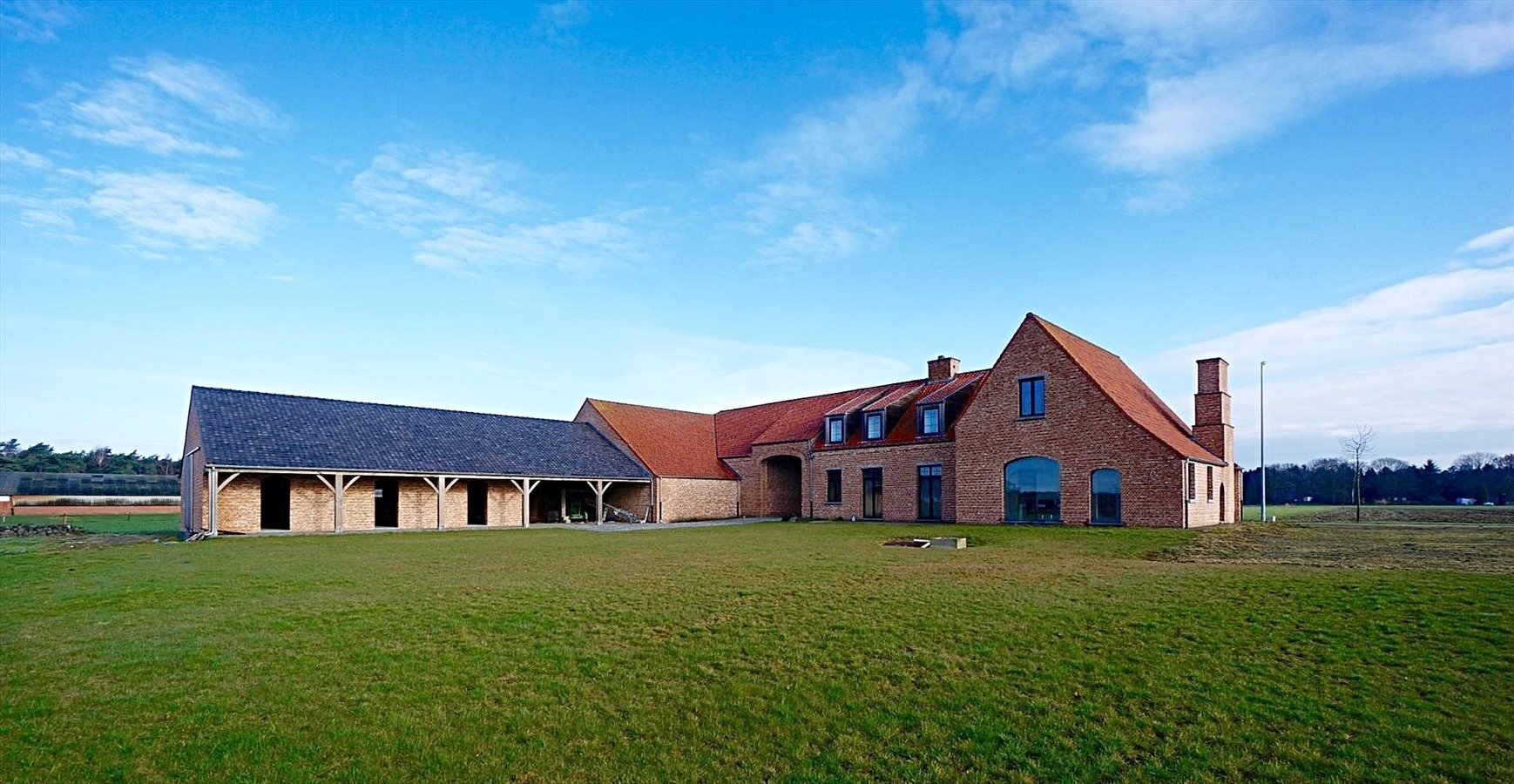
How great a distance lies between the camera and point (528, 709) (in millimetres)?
6129

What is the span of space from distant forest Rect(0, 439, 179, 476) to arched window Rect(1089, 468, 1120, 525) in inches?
2485

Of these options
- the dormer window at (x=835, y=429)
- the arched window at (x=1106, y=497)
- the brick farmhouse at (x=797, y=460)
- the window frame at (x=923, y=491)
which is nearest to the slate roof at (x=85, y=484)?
the brick farmhouse at (x=797, y=460)

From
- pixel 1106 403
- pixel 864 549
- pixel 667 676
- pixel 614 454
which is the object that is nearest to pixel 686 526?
pixel 614 454

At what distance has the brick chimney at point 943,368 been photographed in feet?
115

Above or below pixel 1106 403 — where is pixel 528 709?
below

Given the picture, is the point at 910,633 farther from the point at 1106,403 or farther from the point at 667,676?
the point at 1106,403

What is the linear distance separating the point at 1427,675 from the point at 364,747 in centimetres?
828

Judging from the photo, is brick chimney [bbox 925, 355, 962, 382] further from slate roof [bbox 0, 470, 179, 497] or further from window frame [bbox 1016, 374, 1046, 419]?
slate roof [bbox 0, 470, 179, 497]

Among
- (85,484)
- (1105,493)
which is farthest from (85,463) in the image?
(1105,493)

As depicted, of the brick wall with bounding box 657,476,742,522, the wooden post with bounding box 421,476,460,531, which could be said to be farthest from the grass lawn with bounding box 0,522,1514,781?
the brick wall with bounding box 657,476,742,522

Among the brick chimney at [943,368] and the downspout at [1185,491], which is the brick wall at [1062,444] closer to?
the downspout at [1185,491]

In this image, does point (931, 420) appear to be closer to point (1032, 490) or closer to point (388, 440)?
point (1032, 490)

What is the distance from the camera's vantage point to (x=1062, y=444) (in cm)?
2569

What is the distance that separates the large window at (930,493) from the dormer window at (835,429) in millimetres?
4767
